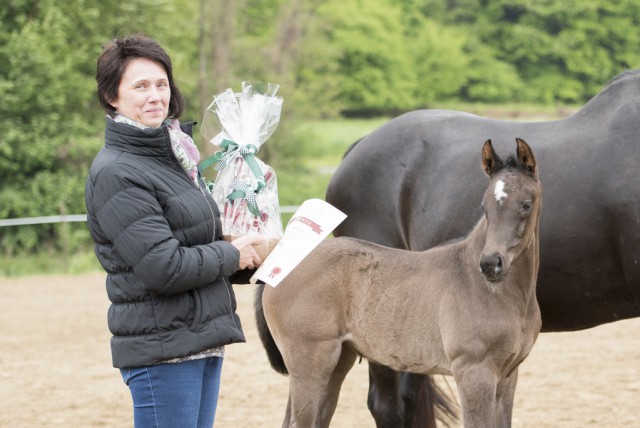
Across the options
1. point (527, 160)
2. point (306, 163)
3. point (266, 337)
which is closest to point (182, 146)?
point (527, 160)

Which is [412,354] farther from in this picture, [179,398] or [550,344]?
[550,344]

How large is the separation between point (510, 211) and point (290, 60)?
76.4 ft

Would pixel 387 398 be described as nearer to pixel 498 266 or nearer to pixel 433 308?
pixel 433 308

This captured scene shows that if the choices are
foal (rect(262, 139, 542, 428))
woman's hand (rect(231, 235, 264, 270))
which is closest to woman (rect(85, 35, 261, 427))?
woman's hand (rect(231, 235, 264, 270))

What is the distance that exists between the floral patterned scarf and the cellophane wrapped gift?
11.3 inches

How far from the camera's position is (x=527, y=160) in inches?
121

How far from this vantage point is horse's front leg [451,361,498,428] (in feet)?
9.96

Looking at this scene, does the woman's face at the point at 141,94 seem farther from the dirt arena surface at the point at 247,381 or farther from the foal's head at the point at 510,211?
the dirt arena surface at the point at 247,381

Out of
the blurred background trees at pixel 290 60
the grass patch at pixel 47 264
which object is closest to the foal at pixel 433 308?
the blurred background trees at pixel 290 60

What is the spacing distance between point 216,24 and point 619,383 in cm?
1877

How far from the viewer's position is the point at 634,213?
3.70 metres

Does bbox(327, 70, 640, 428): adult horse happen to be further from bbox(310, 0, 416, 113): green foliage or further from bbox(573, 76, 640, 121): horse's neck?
bbox(310, 0, 416, 113): green foliage

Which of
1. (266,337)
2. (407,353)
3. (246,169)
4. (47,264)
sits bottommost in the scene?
(47,264)

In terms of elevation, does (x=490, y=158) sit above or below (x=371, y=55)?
above
